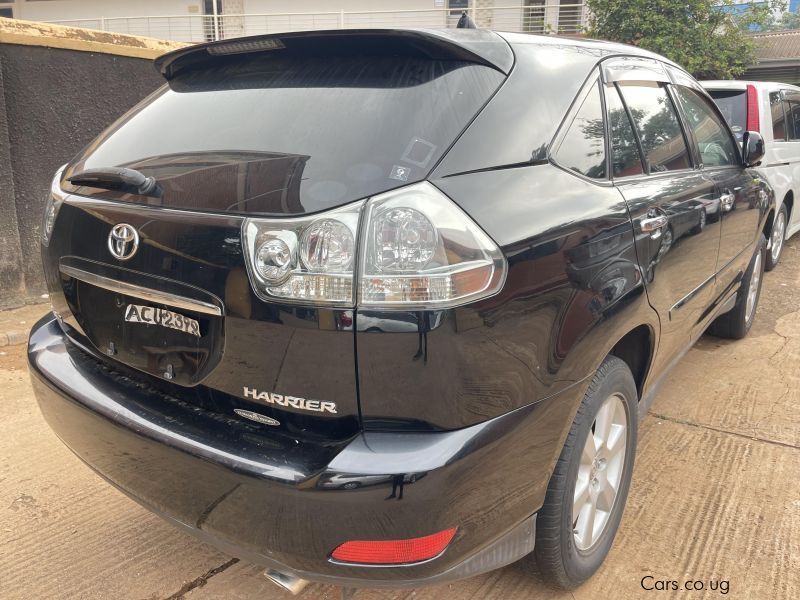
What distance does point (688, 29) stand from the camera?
12.8m

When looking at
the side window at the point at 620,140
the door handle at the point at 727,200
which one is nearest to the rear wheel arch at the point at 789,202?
the door handle at the point at 727,200

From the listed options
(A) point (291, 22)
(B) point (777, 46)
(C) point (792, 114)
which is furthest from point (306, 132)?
(B) point (777, 46)

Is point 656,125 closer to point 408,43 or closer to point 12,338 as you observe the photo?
point 408,43

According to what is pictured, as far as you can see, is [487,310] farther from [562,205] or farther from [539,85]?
[539,85]

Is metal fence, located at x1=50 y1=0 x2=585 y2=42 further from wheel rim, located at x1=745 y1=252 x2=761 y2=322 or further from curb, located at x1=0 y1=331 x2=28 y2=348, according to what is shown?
curb, located at x1=0 y1=331 x2=28 y2=348

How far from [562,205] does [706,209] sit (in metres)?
1.35

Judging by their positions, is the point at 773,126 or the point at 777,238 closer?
the point at 773,126

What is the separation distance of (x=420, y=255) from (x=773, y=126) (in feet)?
19.0

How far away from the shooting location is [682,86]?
3.09m

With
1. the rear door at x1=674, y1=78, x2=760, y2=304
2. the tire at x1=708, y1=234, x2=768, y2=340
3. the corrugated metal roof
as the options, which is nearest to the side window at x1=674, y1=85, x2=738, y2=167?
the rear door at x1=674, y1=78, x2=760, y2=304

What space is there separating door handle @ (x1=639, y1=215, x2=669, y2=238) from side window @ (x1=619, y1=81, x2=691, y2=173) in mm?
259

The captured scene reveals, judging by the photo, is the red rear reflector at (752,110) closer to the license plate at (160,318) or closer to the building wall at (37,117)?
the building wall at (37,117)

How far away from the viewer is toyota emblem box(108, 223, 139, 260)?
1.76m

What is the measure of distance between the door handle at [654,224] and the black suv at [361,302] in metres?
0.02
